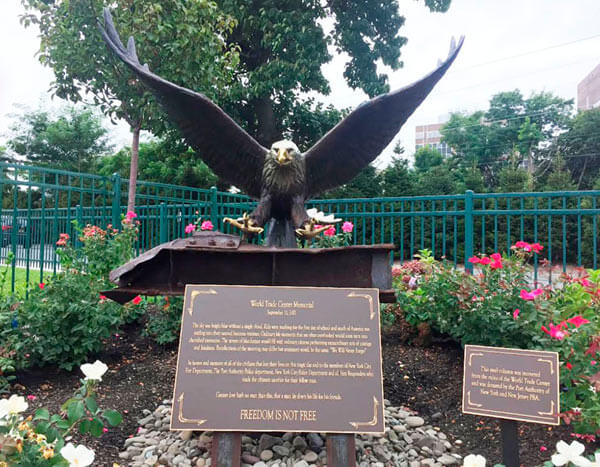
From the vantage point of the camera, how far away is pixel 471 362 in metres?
2.35

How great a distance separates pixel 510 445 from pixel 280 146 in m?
2.47

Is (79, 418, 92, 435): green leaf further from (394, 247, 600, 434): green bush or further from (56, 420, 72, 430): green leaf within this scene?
(394, 247, 600, 434): green bush

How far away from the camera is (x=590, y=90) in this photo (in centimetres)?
3481

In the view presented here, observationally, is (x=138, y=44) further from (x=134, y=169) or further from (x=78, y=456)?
(x=78, y=456)

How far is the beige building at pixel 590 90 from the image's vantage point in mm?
33375

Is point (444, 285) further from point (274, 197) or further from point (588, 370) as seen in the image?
point (274, 197)

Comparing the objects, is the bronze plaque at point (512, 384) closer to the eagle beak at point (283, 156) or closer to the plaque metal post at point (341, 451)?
the plaque metal post at point (341, 451)

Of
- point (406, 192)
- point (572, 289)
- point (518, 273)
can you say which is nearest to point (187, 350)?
point (518, 273)

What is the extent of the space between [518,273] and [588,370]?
1036mm

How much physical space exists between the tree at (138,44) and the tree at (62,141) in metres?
20.9

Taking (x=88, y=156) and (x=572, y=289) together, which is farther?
(x=88, y=156)

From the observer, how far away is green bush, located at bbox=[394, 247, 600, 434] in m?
2.63

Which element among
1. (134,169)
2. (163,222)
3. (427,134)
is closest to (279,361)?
(163,222)

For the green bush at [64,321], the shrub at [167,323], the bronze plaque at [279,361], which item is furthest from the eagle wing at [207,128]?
the green bush at [64,321]
